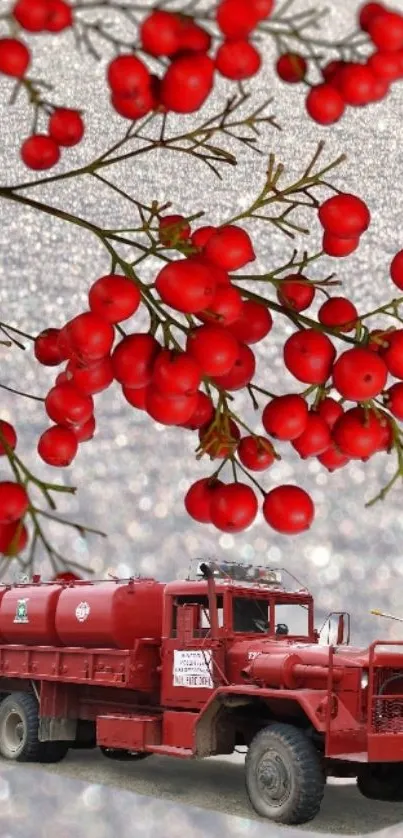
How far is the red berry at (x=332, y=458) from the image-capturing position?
28.8 inches

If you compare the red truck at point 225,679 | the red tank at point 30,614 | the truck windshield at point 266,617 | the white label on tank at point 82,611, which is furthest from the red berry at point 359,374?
the red tank at point 30,614

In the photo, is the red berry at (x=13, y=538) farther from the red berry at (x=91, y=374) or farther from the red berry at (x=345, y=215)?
the red berry at (x=345, y=215)

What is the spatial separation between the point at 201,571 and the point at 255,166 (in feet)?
8.94

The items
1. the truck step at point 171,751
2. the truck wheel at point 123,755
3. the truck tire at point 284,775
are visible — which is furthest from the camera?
the truck wheel at point 123,755

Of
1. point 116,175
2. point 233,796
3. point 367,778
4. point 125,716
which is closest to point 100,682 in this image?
point 125,716

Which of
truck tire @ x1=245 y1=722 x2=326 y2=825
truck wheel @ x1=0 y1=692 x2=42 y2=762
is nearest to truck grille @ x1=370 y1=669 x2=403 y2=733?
truck tire @ x1=245 y1=722 x2=326 y2=825

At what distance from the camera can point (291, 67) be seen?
1.98 ft

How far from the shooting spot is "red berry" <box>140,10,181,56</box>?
56cm

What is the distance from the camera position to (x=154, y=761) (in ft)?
16.5

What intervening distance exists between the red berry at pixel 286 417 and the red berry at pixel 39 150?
23 cm

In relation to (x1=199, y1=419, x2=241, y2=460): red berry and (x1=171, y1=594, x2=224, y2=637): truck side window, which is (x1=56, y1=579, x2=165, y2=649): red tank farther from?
(x1=199, y1=419, x2=241, y2=460): red berry

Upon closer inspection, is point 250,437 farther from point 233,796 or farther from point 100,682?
point 100,682

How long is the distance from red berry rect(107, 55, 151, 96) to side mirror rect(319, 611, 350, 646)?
3717 mm

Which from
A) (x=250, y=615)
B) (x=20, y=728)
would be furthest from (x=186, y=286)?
(x=20, y=728)
